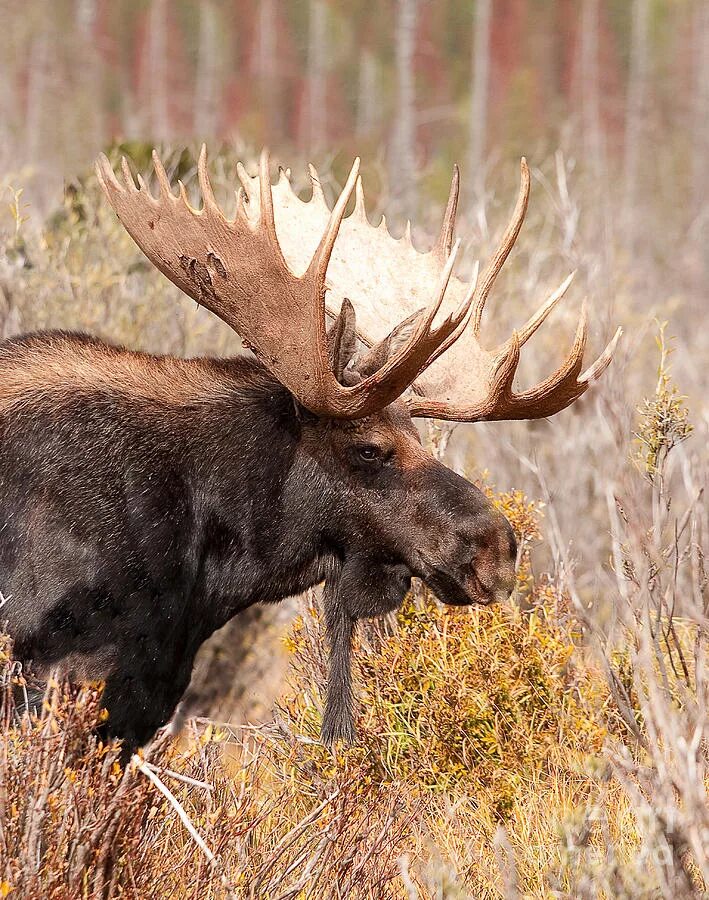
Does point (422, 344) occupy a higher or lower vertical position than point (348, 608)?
higher

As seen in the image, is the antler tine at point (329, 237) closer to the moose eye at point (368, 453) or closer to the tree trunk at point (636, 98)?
the moose eye at point (368, 453)

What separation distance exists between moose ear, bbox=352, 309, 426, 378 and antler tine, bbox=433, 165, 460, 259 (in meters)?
0.78

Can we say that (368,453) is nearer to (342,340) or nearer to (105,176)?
(342,340)

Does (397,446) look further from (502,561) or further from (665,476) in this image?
(665,476)

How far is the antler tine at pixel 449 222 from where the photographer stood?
421 cm

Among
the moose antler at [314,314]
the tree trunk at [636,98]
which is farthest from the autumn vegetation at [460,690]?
the tree trunk at [636,98]

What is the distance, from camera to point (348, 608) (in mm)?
3895

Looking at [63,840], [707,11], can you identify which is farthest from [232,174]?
[707,11]

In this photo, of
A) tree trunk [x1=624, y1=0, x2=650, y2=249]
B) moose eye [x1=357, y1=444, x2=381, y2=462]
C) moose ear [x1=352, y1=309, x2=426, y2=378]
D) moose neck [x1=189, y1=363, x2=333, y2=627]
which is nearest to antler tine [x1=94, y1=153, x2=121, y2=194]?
moose neck [x1=189, y1=363, x2=333, y2=627]

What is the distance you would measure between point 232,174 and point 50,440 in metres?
4.88

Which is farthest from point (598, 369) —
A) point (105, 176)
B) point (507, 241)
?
point (105, 176)

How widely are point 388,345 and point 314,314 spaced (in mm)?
236

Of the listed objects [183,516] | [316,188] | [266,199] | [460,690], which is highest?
[316,188]

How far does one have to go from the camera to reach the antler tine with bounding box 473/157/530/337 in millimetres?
3843
